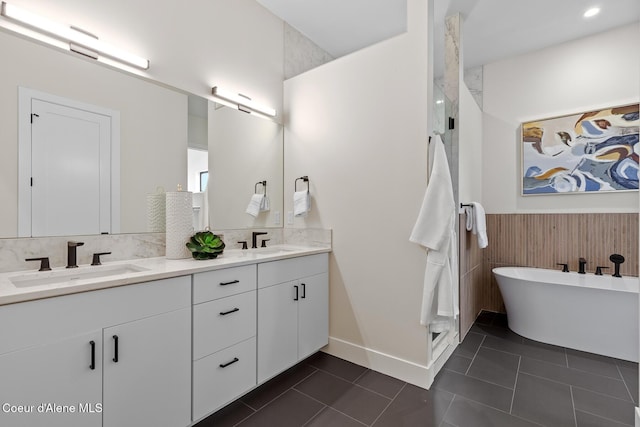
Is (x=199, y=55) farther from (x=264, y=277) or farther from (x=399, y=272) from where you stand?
(x=399, y=272)

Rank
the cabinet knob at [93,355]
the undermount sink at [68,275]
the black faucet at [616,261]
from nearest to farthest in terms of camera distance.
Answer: the cabinet knob at [93,355]
the undermount sink at [68,275]
the black faucet at [616,261]

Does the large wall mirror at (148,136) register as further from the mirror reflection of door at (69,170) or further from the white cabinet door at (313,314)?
the white cabinet door at (313,314)

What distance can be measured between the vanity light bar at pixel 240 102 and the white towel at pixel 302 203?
0.76 m

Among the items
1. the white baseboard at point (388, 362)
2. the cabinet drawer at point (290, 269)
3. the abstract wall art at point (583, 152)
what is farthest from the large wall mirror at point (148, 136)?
the abstract wall art at point (583, 152)

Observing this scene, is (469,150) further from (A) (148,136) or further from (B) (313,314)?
(A) (148,136)

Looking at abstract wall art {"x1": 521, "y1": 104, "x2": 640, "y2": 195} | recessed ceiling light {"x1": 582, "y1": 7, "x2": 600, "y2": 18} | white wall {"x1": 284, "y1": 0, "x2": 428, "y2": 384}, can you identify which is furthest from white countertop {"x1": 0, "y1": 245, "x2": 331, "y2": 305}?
recessed ceiling light {"x1": 582, "y1": 7, "x2": 600, "y2": 18}

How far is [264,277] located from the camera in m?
1.84

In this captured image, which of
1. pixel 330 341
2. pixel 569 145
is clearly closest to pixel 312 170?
pixel 330 341

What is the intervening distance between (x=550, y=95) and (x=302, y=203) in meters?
2.95

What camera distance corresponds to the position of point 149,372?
1294mm

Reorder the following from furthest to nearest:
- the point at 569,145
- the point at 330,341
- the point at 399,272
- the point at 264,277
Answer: the point at 569,145, the point at 330,341, the point at 399,272, the point at 264,277

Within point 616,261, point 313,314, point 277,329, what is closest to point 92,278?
point 277,329

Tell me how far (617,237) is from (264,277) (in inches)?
129

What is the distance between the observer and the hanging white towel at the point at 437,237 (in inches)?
71.9
